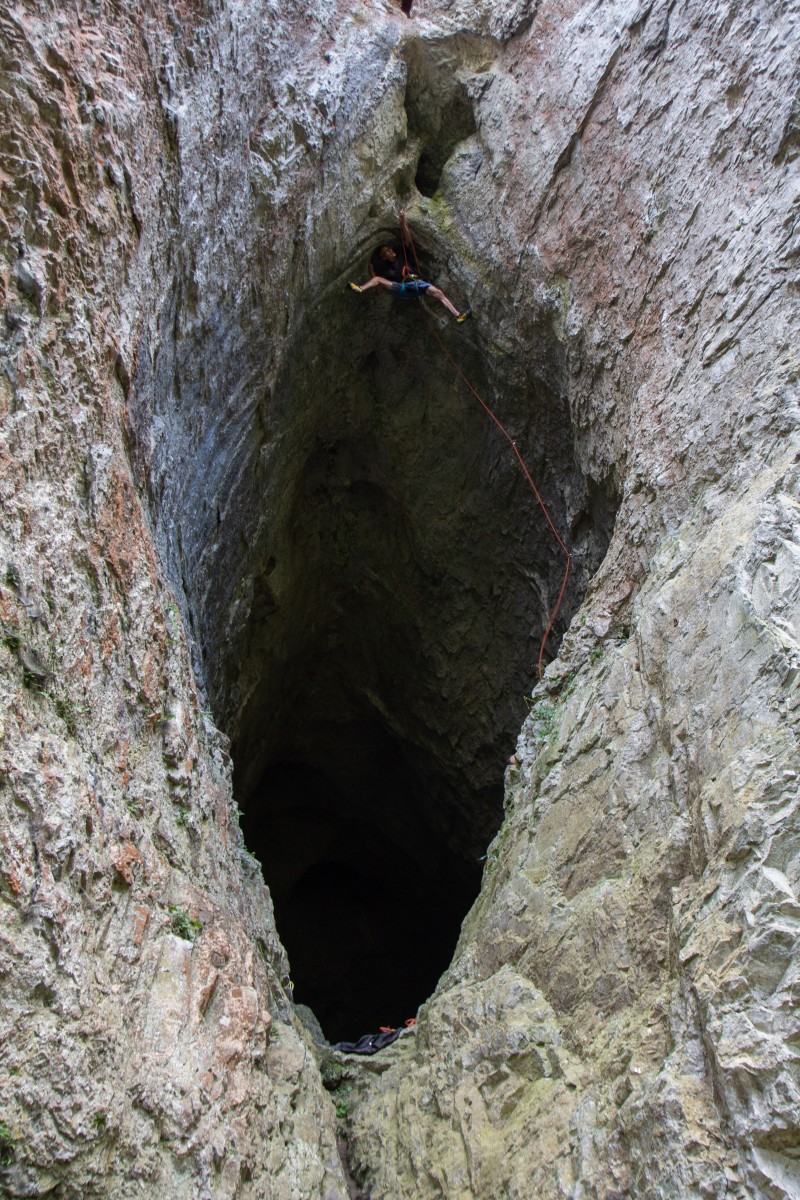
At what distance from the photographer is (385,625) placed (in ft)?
35.0

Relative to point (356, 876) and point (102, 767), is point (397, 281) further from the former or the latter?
point (356, 876)

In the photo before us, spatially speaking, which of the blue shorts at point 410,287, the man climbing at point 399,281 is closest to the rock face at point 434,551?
the man climbing at point 399,281

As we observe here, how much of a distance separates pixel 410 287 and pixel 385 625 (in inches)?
169

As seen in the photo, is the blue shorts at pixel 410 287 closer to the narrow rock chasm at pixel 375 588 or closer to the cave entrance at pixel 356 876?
the narrow rock chasm at pixel 375 588

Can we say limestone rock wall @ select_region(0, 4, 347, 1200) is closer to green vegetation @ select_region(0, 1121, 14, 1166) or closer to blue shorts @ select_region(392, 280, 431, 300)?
green vegetation @ select_region(0, 1121, 14, 1166)

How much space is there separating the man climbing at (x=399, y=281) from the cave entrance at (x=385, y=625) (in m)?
0.19

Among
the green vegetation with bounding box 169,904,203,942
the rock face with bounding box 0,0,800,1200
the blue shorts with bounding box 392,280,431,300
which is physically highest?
the blue shorts with bounding box 392,280,431,300

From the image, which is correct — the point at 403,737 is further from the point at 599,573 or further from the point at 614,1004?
the point at 614,1004

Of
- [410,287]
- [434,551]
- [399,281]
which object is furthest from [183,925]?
[399,281]

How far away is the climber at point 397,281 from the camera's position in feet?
28.0

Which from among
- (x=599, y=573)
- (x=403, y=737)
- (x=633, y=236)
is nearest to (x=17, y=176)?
(x=599, y=573)

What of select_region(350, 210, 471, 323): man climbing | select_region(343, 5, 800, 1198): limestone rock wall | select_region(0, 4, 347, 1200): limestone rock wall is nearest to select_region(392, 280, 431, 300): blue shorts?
select_region(350, 210, 471, 323): man climbing

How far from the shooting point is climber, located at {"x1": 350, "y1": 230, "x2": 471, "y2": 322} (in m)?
8.52

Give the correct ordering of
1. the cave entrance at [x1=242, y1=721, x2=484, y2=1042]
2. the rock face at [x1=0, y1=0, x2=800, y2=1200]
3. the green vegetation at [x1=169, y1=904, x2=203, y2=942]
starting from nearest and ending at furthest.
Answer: the rock face at [x1=0, y1=0, x2=800, y2=1200] → the green vegetation at [x1=169, y1=904, x2=203, y2=942] → the cave entrance at [x1=242, y1=721, x2=484, y2=1042]
